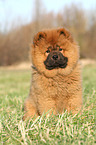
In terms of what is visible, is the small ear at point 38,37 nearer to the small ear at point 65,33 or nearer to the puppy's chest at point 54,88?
the small ear at point 65,33

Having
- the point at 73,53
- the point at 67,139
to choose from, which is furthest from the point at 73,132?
the point at 73,53

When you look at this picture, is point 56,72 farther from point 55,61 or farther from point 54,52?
point 54,52

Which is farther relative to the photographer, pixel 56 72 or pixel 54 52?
pixel 56 72

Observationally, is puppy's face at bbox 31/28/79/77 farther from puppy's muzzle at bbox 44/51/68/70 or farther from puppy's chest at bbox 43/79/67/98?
puppy's chest at bbox 43/79/67/98

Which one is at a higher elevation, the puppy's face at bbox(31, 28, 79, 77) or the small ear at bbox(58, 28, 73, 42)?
the small ear at bbox(58, 28, 73, 42)

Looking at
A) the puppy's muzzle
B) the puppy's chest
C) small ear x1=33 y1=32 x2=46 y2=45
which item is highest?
small ear x1=33 y1=32 x2=46 y2=45

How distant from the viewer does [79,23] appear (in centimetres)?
3791

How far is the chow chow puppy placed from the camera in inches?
133

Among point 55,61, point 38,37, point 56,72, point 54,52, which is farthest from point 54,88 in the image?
point 38,37

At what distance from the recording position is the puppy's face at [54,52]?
3350 mm

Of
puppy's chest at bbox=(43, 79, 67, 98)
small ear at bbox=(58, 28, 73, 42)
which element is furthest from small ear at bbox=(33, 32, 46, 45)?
puppy's chest at bbox=(43, 79, 67, 98)

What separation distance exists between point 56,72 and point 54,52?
412mm

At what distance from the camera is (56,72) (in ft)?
11.5

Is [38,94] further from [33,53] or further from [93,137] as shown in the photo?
[93,137]
